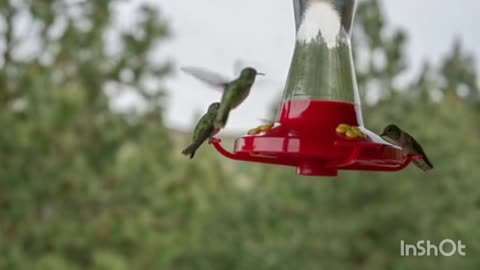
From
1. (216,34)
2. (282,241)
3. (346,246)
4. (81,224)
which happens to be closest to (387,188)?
(346,246)

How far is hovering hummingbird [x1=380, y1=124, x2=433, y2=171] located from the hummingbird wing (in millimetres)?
331

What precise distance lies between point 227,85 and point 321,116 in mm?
212

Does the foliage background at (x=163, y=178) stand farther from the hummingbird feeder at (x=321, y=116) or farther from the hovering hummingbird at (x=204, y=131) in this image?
the hovering hummingbird at (x=204, y=131)

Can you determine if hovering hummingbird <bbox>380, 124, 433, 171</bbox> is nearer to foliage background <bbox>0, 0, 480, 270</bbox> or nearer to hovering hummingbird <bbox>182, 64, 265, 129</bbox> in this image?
hovering hummingbird <bbox>182, 64, 265, 129</bbox>

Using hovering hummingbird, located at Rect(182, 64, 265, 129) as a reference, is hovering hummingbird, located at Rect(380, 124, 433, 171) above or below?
below

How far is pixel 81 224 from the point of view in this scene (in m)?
3.49

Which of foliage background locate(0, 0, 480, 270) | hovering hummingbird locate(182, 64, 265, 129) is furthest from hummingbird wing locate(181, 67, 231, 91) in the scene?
foliage background locate(0, 0, 480, 270)

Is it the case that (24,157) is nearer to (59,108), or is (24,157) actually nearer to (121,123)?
(59,108)

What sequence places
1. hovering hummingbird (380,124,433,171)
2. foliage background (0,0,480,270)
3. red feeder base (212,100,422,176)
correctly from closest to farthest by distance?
red feeder base (212,100,422,176), hovering hummingbird (380,124,433,171), foliage background (0,0,480,270)

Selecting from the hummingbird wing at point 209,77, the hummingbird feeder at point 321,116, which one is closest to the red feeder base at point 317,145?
the hummingbird feeder at point 321,116

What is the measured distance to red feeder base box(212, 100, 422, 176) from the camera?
1.20m

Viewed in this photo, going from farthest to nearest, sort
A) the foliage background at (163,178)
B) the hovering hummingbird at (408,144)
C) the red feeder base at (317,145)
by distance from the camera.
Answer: the foliage background at (163,178), the hovering hummingbird at (408,144), the red feeder base at (317,145)

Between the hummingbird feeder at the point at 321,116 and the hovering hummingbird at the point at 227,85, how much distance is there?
0.06 m

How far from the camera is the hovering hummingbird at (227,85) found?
137cm
